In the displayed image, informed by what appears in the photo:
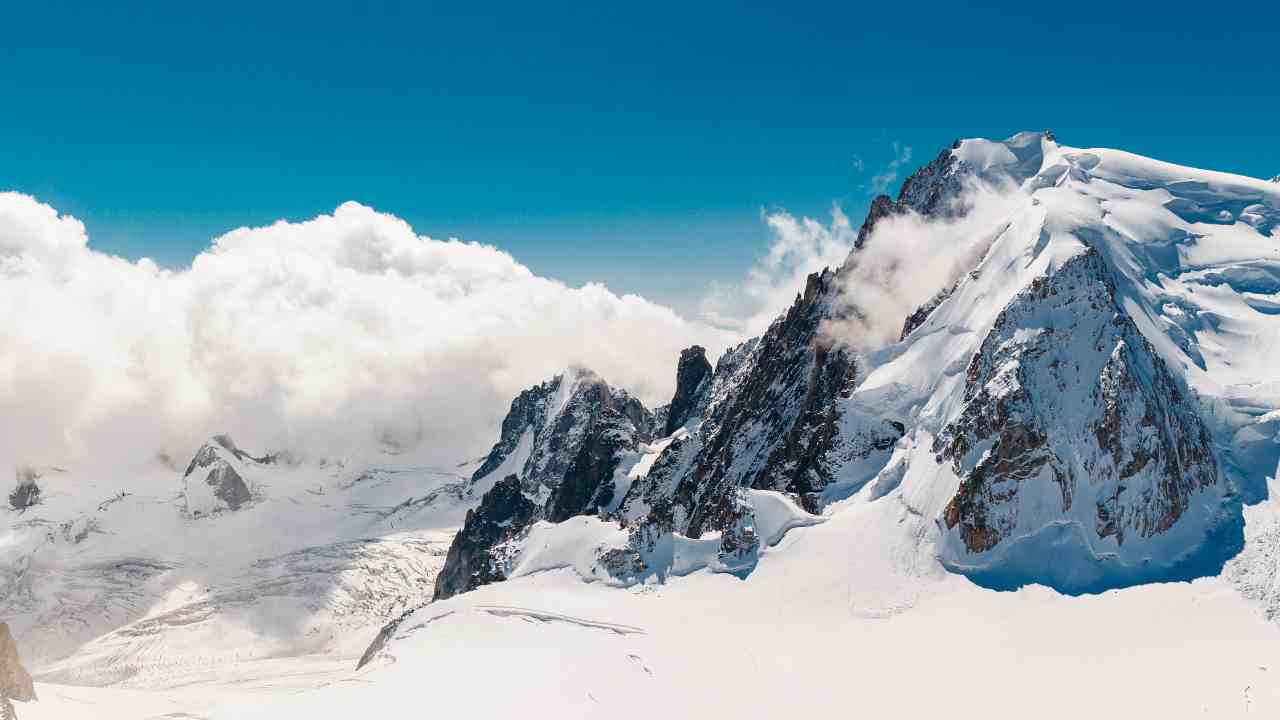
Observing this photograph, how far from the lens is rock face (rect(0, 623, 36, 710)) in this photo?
51562 mm

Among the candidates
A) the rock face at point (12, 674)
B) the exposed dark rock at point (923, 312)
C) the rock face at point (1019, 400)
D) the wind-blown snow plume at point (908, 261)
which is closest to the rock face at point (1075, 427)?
the rock face at point (1019, 400)

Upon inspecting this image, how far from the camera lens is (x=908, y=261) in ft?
406

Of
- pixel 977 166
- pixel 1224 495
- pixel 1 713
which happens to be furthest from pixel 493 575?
pixel 977 166

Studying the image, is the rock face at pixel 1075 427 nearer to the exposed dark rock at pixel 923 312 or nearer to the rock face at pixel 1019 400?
the rock face at pixel 1019 400

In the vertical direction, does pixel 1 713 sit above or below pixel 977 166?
below

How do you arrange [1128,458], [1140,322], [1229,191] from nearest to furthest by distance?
[1128,458], [1140,322], [1229,191]

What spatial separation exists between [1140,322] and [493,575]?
8867 centimetres

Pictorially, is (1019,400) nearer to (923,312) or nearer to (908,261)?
(923,312)

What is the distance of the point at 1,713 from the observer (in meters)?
45.0

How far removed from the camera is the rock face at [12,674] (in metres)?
51.6

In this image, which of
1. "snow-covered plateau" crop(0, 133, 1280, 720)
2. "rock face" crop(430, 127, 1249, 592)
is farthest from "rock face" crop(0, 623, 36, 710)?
"rock face" crop(430, 127, 1249, 592)

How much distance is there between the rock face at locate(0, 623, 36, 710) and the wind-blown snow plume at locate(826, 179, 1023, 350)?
94542mm

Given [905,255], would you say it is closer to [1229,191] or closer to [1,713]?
[1229,191]

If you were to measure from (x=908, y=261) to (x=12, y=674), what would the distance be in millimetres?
112652
